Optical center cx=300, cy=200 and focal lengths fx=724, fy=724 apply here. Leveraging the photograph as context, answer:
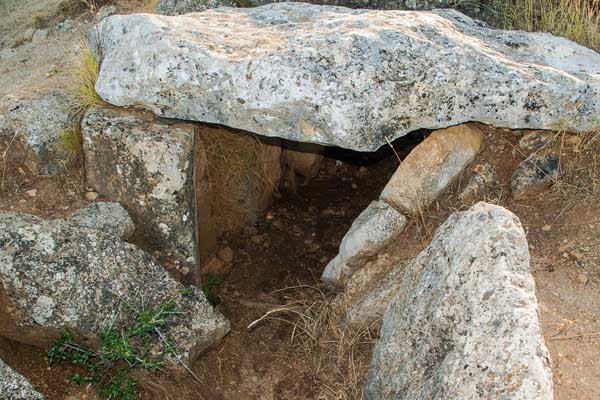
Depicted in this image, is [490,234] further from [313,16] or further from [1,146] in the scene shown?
[1,146]

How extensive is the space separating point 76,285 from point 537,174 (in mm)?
2759

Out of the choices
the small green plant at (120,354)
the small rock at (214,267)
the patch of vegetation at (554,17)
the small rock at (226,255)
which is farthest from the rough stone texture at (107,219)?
the patch of vegetation at (554,17)

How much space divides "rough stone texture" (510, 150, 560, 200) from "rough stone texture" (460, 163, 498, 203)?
0.14 meters

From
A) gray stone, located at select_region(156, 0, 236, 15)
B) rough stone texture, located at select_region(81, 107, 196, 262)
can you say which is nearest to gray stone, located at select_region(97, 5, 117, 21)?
gray stone, located at select_region(156, 0, 236, 15)

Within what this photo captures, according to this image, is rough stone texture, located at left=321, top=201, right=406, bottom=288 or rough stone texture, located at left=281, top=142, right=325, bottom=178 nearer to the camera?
rough stone texture, located at left=321, top=201, right=406, bottom=288

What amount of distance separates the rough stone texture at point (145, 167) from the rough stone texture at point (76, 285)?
304 millimetres

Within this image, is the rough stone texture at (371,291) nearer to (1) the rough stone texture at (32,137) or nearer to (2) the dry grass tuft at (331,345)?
(2) the dry grass tuft at (331,345)

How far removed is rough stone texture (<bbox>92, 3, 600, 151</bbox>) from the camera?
13.0 ft

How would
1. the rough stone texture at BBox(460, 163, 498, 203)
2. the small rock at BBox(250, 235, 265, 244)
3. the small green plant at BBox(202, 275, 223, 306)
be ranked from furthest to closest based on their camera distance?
1. the small rock at BBox(250, 235, 265, 244)
2. the small green plant at BBox(202, 275, 223, 306)
3. the rough stone texture at BBox(460, 163, 498, 203)

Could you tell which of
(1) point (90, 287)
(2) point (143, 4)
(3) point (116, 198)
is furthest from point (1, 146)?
(2) point (143, 4)

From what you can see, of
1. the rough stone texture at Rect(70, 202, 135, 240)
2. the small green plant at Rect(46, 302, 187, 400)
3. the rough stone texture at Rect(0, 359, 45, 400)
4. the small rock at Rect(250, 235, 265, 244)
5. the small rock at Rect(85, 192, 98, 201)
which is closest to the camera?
the rough stone texture at Rect(0, 359, 45, 400)

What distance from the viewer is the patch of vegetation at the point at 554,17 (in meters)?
4.62

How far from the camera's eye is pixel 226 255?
5.50 meters

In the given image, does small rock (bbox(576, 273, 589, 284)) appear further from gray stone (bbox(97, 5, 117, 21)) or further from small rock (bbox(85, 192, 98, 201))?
gray stone (bbox(97, 5, 117, 21))
